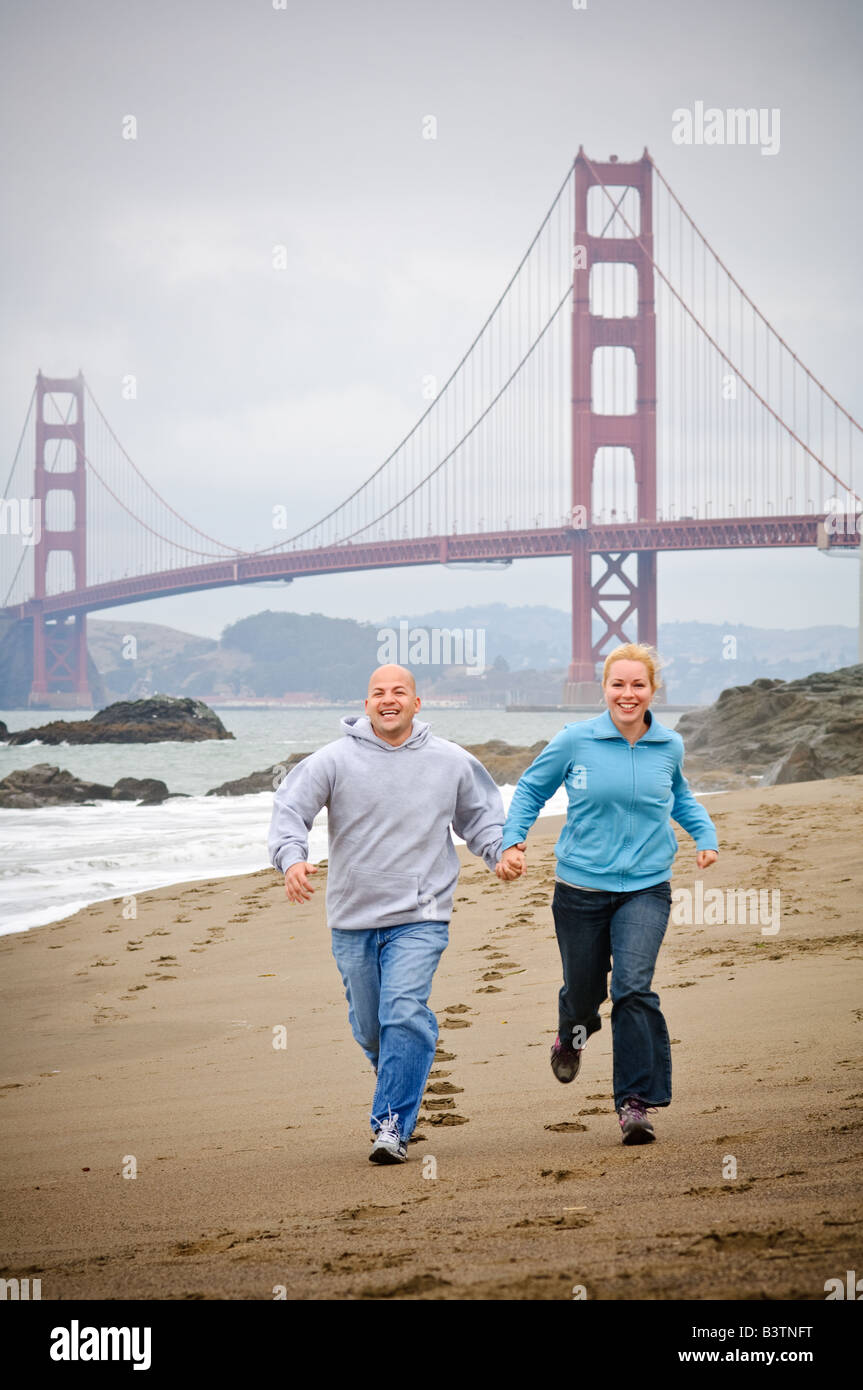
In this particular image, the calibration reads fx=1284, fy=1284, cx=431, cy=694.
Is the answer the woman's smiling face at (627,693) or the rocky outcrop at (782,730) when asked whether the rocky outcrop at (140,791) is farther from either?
the woman's smiling face at (627,693)

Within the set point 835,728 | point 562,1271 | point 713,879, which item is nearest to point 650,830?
point 562,1271

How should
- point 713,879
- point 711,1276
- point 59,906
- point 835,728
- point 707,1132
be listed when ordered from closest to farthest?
point 711,1276
point 707,1132
point 713,879
point 59,906
point 835,728

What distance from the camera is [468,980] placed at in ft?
17.2

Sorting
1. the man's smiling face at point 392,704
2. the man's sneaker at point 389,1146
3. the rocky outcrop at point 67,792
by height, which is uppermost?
the man's smiling face at point 392,704

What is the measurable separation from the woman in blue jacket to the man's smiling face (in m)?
0.39

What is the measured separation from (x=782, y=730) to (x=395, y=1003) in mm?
17962

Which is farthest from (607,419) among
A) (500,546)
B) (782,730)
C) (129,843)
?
(129,843)

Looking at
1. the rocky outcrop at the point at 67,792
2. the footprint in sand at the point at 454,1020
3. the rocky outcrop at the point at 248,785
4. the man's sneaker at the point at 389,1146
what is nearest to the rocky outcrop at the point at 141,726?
the rocky outcrop at the point at 67,792

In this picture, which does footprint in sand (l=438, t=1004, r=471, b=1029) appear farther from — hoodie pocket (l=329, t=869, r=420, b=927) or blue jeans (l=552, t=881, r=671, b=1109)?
hoodie pocket (l=329, t=869, r=420, b=927)

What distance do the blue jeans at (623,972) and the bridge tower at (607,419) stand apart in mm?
39629

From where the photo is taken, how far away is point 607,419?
158 feet

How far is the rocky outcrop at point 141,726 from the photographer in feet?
139
